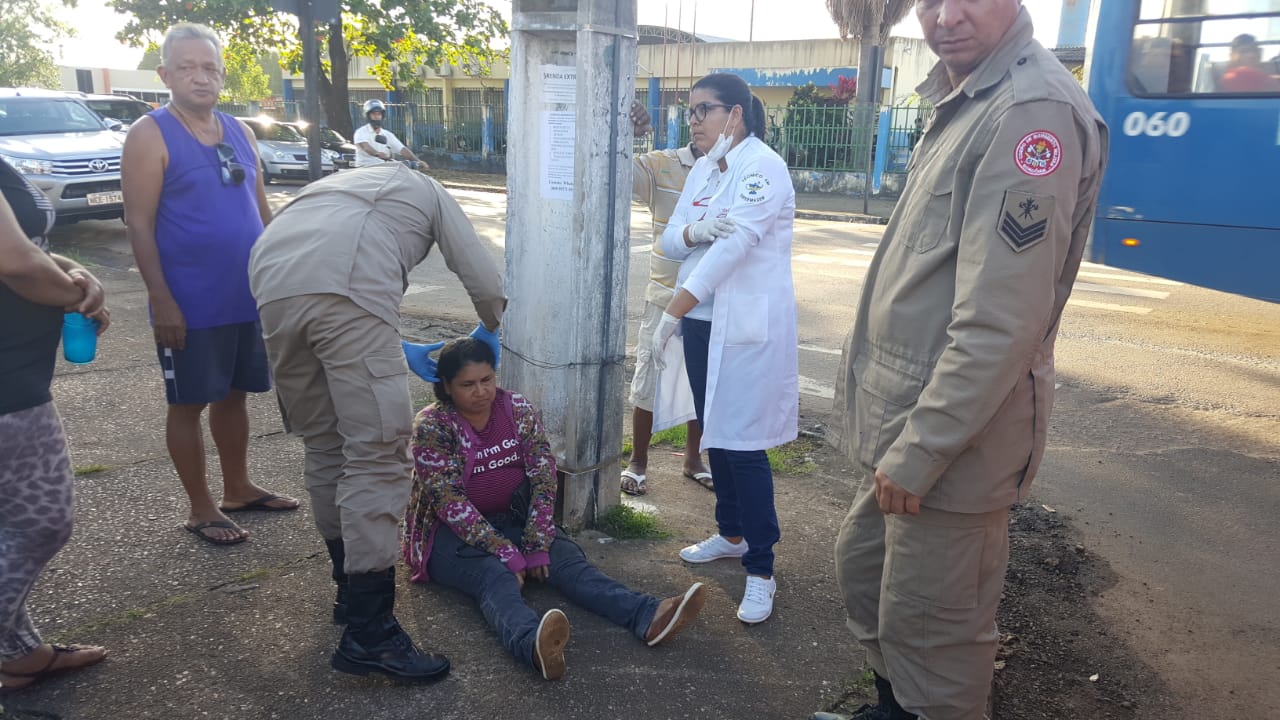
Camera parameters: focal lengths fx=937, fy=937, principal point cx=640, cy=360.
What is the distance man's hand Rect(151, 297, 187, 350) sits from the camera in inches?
138

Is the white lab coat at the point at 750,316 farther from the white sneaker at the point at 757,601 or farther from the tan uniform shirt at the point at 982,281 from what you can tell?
the tan uniform shirt at the point at 982,281

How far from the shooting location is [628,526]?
3.95 m

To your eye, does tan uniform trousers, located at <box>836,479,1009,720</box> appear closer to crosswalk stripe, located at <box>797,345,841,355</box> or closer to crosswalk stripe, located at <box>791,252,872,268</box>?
crosswalk stripe, located at <box>797,345,841,355</box>

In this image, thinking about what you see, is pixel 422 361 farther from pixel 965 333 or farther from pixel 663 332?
pixel 965 333

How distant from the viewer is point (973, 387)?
80.4 inches

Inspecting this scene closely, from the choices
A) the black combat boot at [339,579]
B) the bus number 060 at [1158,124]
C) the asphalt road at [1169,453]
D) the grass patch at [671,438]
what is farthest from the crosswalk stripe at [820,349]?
the black combat boot at [339,579]

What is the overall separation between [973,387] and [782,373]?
4.46ft

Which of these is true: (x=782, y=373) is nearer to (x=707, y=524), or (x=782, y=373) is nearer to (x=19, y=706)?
(x=707, y=524)

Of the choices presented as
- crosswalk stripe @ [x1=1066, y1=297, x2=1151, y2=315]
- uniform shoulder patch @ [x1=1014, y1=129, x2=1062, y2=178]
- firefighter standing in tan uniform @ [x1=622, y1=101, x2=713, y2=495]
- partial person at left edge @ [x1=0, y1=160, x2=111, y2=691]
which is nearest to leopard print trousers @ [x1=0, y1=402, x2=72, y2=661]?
partial person at left edge @ [x1=0, y1=160, x2=111, y2=691]

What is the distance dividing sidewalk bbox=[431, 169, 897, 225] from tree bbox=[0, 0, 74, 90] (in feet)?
93.5

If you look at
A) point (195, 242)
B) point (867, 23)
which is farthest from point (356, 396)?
point (867, 23)

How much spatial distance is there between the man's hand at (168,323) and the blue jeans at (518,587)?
1261mm

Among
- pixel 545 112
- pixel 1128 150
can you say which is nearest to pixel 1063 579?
pixel 545 112

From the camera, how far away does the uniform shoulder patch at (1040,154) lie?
1.99 m
